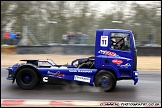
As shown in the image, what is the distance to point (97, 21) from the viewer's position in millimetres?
25750

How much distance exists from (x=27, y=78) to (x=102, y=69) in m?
2.32

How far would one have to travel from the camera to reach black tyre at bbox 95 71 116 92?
8.62 m

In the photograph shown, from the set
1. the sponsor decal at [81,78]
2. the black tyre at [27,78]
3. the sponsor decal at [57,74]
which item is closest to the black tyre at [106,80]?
the sponsor decal at [81,78]

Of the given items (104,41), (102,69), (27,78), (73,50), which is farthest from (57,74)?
(73,50)

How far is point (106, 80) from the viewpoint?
8.64 m

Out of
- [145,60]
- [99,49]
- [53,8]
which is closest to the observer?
[99,49]

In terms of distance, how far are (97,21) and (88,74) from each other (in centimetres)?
1748

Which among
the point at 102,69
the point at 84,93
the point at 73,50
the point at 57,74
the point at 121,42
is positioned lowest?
the point at 84,93

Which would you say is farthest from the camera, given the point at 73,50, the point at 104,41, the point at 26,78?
the point at 73,50

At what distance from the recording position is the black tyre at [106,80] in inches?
340

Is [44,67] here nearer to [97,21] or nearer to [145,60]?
[145,60]

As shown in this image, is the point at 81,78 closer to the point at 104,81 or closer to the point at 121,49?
the point at 104,81

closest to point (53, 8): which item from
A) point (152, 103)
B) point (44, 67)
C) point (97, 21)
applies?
point (97, 21)

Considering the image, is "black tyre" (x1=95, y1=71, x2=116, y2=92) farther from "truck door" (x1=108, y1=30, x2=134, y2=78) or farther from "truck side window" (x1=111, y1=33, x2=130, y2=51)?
"truck side window" (x1=111, y1=33, x2=130, y2=51)
